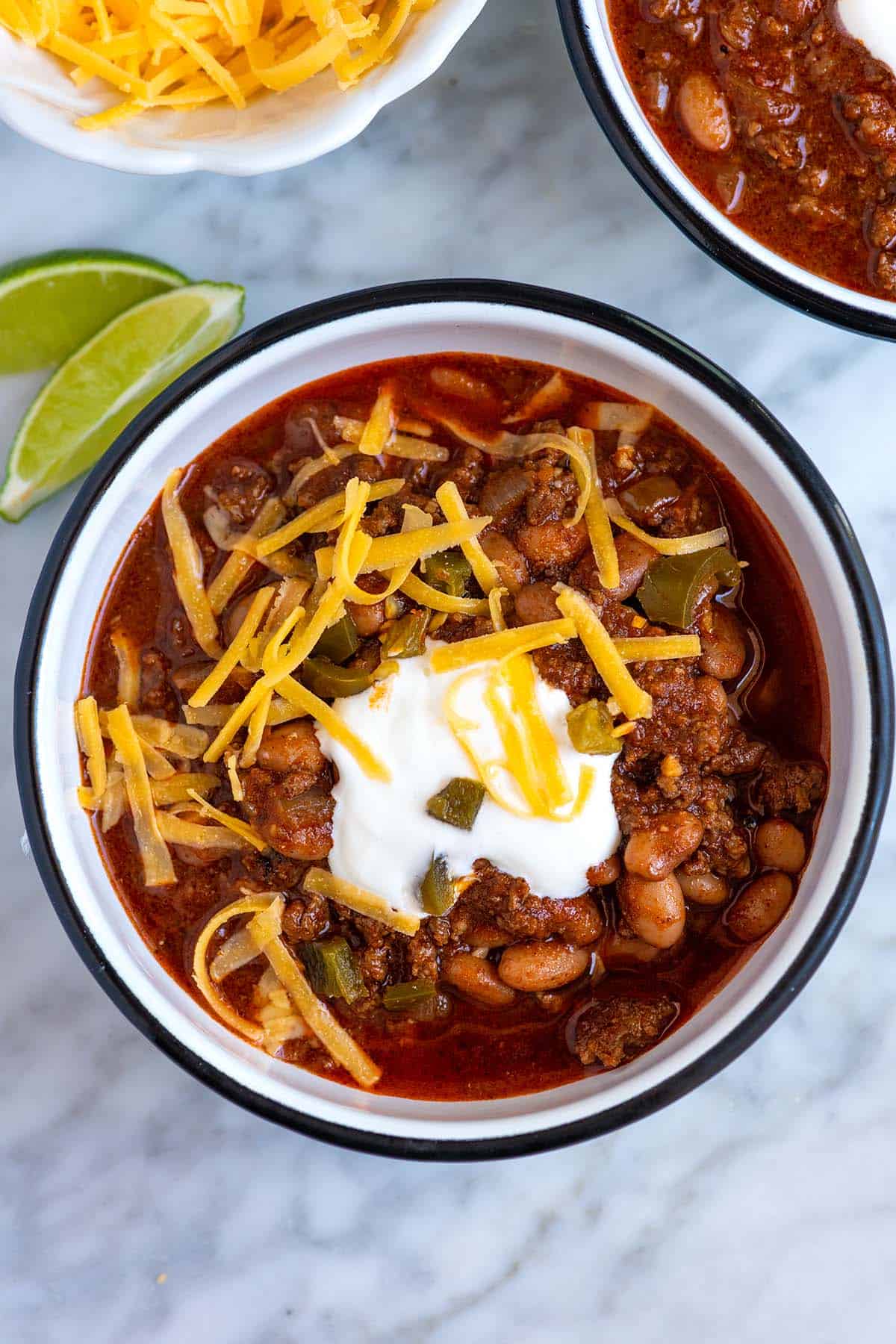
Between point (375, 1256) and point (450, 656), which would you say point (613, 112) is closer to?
point (450, 656)

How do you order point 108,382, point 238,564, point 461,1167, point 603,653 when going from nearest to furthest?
point 603,653 < point 238,564 < point 108,382 < point 461,1167

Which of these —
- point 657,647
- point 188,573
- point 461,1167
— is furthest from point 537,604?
point 461,1167

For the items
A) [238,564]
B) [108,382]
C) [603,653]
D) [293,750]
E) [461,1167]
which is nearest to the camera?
[603,653]

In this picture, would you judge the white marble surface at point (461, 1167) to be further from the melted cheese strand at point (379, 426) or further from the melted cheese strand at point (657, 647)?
the melted cheese strand at point (657, 647)

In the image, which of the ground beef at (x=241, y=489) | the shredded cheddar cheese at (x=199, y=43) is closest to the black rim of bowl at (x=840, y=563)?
the ground beef at (x=241, y=489)

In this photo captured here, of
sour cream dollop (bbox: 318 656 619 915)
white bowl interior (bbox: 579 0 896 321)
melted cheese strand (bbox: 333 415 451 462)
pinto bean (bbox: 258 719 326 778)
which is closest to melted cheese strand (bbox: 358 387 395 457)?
melted cheese strand (bbox: 333 415 451 462)

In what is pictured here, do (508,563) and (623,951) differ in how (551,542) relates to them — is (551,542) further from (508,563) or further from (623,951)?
(623,951)

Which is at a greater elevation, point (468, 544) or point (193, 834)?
point (468, 544)
